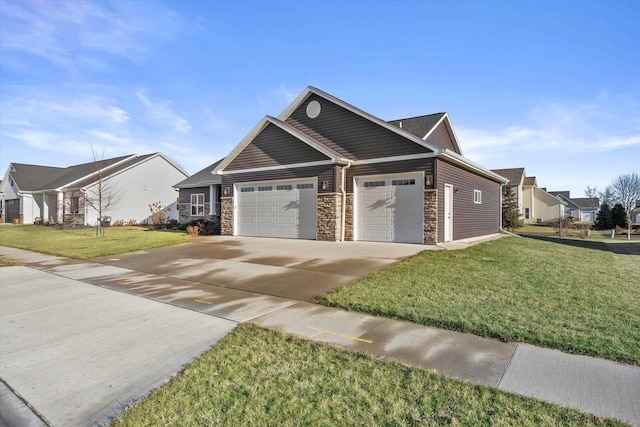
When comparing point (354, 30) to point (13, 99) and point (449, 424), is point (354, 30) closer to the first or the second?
point (449, 424)

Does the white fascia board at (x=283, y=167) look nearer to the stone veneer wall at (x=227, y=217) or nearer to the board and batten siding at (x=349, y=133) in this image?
the board and batten siding at (x=349, y=133)

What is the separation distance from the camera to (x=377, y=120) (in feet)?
46.5

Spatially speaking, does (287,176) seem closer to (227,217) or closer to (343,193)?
(343,193)

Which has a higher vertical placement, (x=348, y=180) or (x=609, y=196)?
(x=609, y=196)

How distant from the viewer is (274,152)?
53.2 feet

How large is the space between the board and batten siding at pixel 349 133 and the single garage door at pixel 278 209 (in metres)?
2.29

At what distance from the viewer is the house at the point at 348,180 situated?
13188 mm

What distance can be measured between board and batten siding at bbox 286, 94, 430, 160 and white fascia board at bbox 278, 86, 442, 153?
5.5 inches

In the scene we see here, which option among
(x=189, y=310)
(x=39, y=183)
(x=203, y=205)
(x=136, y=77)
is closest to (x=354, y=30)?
(x=136, y=77)

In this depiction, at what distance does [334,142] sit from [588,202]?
68716mm

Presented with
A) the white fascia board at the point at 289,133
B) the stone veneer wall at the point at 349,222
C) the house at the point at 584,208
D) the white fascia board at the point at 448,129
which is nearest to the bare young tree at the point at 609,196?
the house at the point at 584,208

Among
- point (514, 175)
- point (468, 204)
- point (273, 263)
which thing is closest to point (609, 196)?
point (514, 175)

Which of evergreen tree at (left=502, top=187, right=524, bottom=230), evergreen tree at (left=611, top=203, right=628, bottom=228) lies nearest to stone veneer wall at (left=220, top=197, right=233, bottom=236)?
evergreen tree at (left=502, top=187, right=524, bottom=230)

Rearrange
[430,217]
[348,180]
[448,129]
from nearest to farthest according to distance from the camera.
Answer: [430,217] → [348,180] → [448,129]
